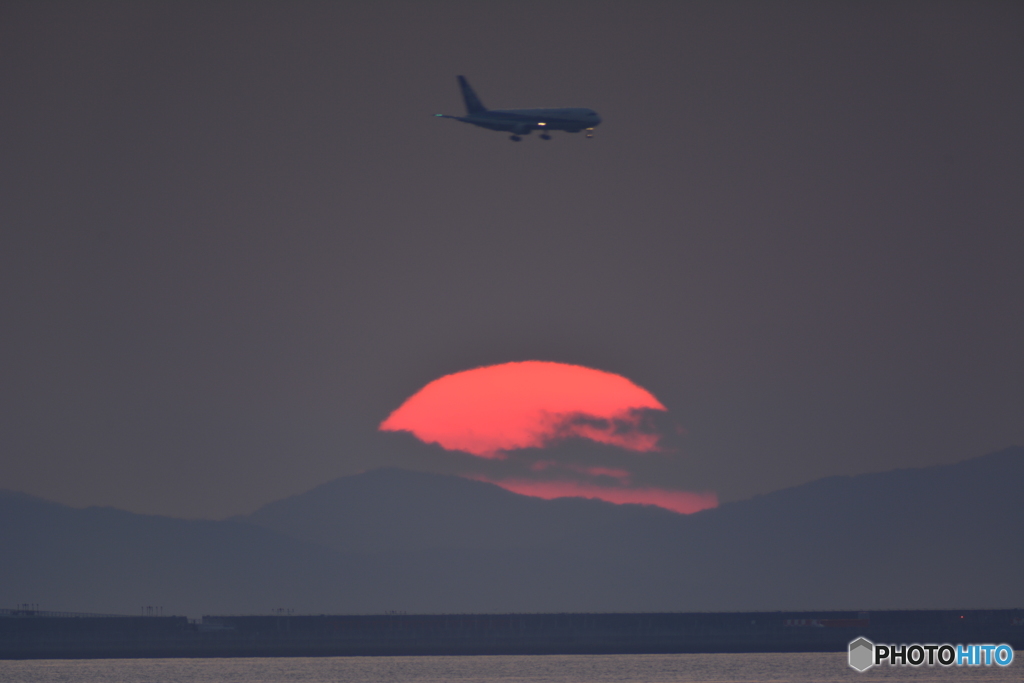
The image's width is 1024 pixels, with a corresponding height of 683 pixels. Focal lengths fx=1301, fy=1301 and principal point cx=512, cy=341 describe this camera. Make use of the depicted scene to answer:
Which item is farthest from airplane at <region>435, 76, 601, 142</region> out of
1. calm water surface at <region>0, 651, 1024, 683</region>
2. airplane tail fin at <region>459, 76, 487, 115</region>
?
calm water surface at <region>0, 651, 1024, 683</region>

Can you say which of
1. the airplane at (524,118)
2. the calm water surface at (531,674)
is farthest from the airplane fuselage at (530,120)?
the calm water surface at (531,674)

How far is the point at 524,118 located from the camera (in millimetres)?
157125

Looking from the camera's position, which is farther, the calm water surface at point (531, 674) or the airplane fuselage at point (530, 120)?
the calm water surface at point (531, 674)

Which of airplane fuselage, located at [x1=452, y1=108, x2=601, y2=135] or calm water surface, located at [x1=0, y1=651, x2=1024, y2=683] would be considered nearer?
airplane fuselage, located at [x1=452, y1=108, x2=601, y2=135]

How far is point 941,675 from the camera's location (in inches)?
7215

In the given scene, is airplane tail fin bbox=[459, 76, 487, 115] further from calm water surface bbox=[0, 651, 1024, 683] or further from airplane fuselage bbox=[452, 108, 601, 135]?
calm water surface bbox=[0, 651, 1024, 683]

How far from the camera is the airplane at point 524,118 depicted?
15638 centimetres

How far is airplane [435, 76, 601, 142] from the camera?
156 metres

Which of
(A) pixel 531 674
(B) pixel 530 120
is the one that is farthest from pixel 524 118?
(A) pixel 531 674

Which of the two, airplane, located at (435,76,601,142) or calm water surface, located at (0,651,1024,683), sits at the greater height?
airplane, located at (435,76,601,142)

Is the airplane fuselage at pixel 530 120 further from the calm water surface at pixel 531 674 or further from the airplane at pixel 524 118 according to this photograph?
the calm water surface at pixel 531 674

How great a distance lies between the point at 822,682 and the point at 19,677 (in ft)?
359

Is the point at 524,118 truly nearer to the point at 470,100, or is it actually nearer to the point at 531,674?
the point at 470,100

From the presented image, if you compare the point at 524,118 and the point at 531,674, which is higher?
the point at 524,118
